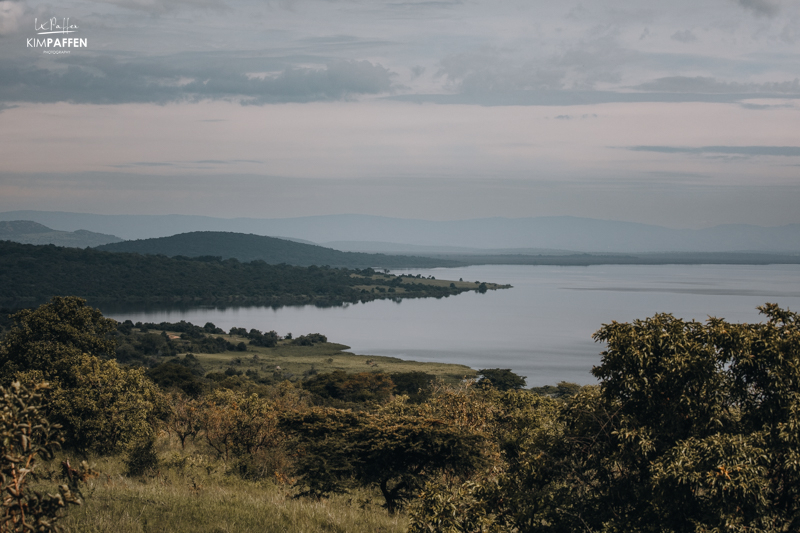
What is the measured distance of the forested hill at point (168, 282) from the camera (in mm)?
146250

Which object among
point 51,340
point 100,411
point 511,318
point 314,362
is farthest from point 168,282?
point 100,411

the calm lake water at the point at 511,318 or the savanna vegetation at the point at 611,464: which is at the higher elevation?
the savanna vegetation at the point at 611,464

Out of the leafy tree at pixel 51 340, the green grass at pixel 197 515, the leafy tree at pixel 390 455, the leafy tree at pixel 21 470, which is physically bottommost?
the leafy tree at pixel 390 455

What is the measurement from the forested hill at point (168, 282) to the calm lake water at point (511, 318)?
1630 cm

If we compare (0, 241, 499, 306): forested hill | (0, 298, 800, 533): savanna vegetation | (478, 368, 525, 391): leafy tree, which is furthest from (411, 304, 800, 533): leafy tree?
(0, 241, 499, 306): forested hill

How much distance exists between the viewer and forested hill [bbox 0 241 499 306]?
146 m

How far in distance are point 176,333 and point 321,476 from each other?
266 ft

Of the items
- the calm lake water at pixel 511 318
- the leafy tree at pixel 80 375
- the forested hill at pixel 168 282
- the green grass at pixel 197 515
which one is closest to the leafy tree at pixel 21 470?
the green grass at pixel 197 515

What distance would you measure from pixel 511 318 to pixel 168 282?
9405cm

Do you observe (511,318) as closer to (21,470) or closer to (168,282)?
(168,282)

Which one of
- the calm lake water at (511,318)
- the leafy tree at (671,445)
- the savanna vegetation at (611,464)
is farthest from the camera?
the calm lake water at (511,318)

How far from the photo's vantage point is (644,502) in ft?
26.3

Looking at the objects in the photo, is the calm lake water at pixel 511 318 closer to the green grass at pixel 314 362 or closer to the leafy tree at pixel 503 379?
the green grass at pixel 314 362

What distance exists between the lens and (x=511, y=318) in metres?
111
